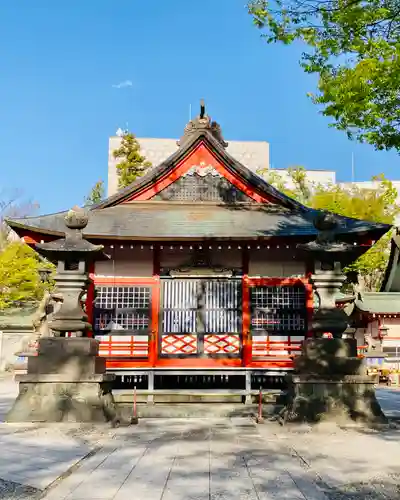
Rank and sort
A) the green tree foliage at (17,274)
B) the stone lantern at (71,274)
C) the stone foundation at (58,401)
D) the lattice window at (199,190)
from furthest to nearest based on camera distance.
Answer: the green tree foliage at (17,274)
the lattice window at (199,190)
the stone lantern at (71,274)
the stone foundation at (58,401)

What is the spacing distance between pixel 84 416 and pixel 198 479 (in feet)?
15.6

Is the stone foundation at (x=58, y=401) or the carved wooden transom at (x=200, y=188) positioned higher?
the carved wooden transom at (x=200, y=188)

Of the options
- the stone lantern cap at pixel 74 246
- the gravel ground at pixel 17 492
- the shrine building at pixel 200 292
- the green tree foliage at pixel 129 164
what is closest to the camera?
the gravel ground at pixel 17 492

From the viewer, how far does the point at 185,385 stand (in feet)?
49.9

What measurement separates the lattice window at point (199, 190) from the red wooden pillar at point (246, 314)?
2.67 m

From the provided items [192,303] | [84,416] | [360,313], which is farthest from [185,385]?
[360,313]

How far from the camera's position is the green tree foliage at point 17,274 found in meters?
27.7

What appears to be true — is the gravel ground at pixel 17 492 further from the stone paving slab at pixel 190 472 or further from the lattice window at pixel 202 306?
the lattice window at pixel 202 306

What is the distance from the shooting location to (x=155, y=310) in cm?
1434

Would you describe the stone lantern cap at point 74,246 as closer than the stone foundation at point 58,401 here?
No

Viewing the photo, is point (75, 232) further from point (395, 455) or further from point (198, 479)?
point (395, 455)

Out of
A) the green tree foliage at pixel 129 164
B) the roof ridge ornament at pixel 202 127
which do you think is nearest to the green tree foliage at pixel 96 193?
the green tree foliage at pixel 129 164

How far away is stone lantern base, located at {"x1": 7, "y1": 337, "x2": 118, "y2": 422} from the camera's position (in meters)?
9.80

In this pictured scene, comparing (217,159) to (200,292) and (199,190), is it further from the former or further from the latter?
(200,292)
